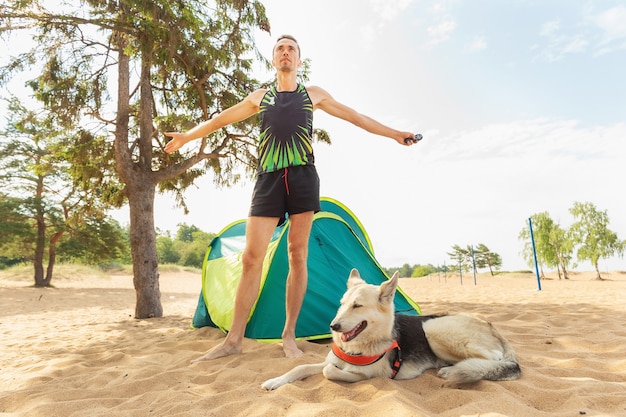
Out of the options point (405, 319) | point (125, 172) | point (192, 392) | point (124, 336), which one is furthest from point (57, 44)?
point (405, 319)

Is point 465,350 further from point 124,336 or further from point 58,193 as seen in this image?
point 58,193

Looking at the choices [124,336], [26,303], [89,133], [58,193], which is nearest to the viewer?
[124,336]

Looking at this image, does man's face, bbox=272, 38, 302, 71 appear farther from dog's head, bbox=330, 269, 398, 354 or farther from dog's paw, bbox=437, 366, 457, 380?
dog's paw, bbox=437, 366, 457, 380

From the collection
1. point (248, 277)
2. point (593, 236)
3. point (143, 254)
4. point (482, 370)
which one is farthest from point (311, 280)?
point (593, 236)

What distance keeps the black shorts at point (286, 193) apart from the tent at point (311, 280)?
3.37ft

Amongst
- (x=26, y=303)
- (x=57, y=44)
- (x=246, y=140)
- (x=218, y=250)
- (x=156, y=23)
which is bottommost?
(x=26, y=303)

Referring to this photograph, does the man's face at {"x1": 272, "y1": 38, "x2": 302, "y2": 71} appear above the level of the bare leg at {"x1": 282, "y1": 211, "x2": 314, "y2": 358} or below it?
above

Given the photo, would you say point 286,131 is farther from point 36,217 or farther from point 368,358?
point 36,217

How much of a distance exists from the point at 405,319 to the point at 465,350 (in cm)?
42

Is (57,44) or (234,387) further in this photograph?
(57,44)

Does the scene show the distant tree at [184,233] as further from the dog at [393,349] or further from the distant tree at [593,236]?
the dog at [393,349]

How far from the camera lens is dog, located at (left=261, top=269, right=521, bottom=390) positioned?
218cm

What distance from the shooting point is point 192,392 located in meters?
2.30

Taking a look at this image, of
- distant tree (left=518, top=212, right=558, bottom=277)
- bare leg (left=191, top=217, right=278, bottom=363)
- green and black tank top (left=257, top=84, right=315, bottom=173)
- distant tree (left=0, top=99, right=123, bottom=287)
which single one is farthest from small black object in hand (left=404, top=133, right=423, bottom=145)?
distant tree (left=518, top=212, right=558, bottom=277)
